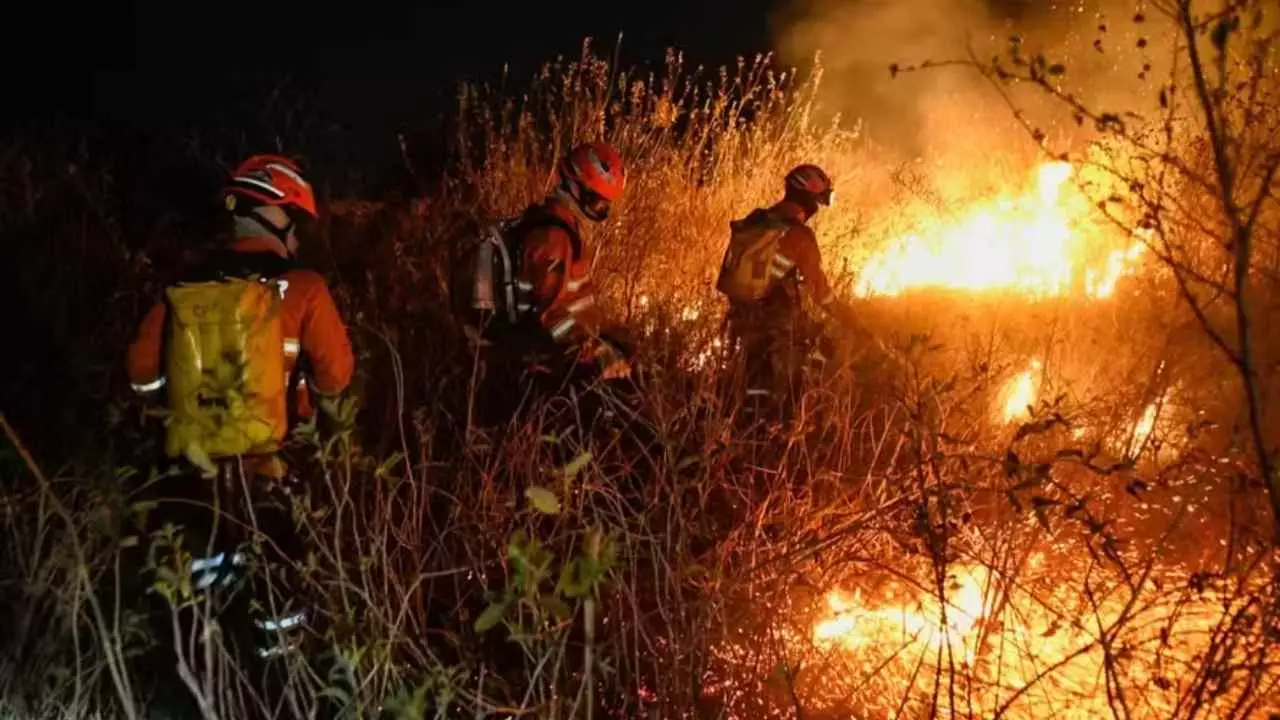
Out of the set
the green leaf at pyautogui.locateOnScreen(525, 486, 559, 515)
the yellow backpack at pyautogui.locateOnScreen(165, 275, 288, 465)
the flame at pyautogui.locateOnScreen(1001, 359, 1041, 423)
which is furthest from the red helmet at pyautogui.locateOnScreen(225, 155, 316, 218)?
the flame at pyautogui.locateOnScreen(1001, 359, 1041, 423)

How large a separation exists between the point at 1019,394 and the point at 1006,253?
9.41ft

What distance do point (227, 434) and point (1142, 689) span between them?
2.76 metres

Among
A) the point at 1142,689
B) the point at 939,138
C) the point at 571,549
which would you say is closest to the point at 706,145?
the point at 939,138

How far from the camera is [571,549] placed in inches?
129

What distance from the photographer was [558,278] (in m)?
4.34

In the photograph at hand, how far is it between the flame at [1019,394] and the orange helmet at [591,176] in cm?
214

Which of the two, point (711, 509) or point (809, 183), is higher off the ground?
point (809, 183)

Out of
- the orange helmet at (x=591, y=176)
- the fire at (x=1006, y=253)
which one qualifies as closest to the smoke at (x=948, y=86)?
the fire at (x=1006, y=253)

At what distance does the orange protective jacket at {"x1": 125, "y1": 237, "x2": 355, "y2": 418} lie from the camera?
11.0 ft

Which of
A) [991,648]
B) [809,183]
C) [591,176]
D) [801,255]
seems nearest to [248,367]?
[591,176]

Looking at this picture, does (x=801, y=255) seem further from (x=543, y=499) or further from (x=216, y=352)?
(x=543, y=499)

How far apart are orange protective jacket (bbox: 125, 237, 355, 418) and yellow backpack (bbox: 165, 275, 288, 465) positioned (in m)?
0.10

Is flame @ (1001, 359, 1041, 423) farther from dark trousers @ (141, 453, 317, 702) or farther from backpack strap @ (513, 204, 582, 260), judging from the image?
dark trousers @ (141, 453, 317, 702)

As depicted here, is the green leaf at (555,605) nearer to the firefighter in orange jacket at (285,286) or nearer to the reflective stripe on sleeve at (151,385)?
the firefighter in orange jacket at (285,286)
